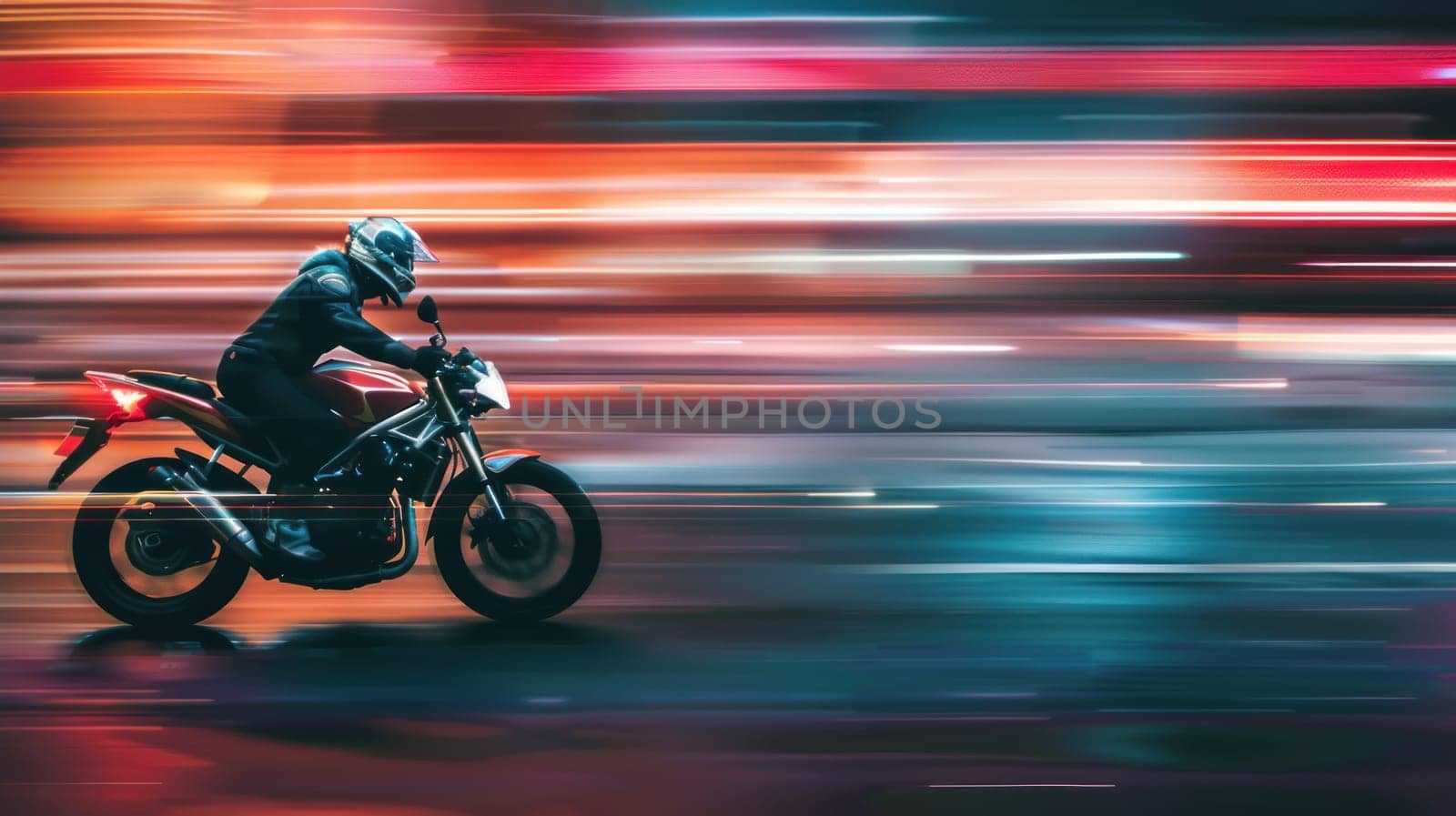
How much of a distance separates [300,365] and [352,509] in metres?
0.51

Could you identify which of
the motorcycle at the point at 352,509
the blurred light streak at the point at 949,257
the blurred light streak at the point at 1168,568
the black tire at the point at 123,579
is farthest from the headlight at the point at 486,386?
the blurred light streak at the point at 949,257

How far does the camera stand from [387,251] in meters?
4.67

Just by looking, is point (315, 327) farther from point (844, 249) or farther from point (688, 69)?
point (844, 249)

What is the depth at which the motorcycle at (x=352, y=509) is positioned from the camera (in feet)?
14.6

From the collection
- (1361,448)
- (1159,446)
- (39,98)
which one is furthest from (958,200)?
(39,98)

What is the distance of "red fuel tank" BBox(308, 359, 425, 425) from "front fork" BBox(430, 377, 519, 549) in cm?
11

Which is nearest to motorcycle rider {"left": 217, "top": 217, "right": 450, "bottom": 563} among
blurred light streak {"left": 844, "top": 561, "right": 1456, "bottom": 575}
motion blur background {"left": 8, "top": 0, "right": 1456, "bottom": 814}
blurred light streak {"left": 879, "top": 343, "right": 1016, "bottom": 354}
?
motion blur background {"left": 8, "top": 0, "right": 1456, "bottom": 814}

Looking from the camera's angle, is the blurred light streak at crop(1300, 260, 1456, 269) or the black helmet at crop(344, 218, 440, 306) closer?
the black helmet at crop(344, 218, 440, 306)

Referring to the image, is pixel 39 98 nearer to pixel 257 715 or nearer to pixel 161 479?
pixel 161 479

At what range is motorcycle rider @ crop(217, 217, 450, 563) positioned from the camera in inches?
178

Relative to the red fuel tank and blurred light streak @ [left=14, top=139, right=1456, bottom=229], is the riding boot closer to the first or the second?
the red fuel tank

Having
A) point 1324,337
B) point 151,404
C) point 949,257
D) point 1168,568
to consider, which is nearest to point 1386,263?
point 1324,337

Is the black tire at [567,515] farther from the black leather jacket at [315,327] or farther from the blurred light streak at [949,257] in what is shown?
the blurred light streak at [949,257]

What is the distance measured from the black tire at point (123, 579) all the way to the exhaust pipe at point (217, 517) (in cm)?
5
